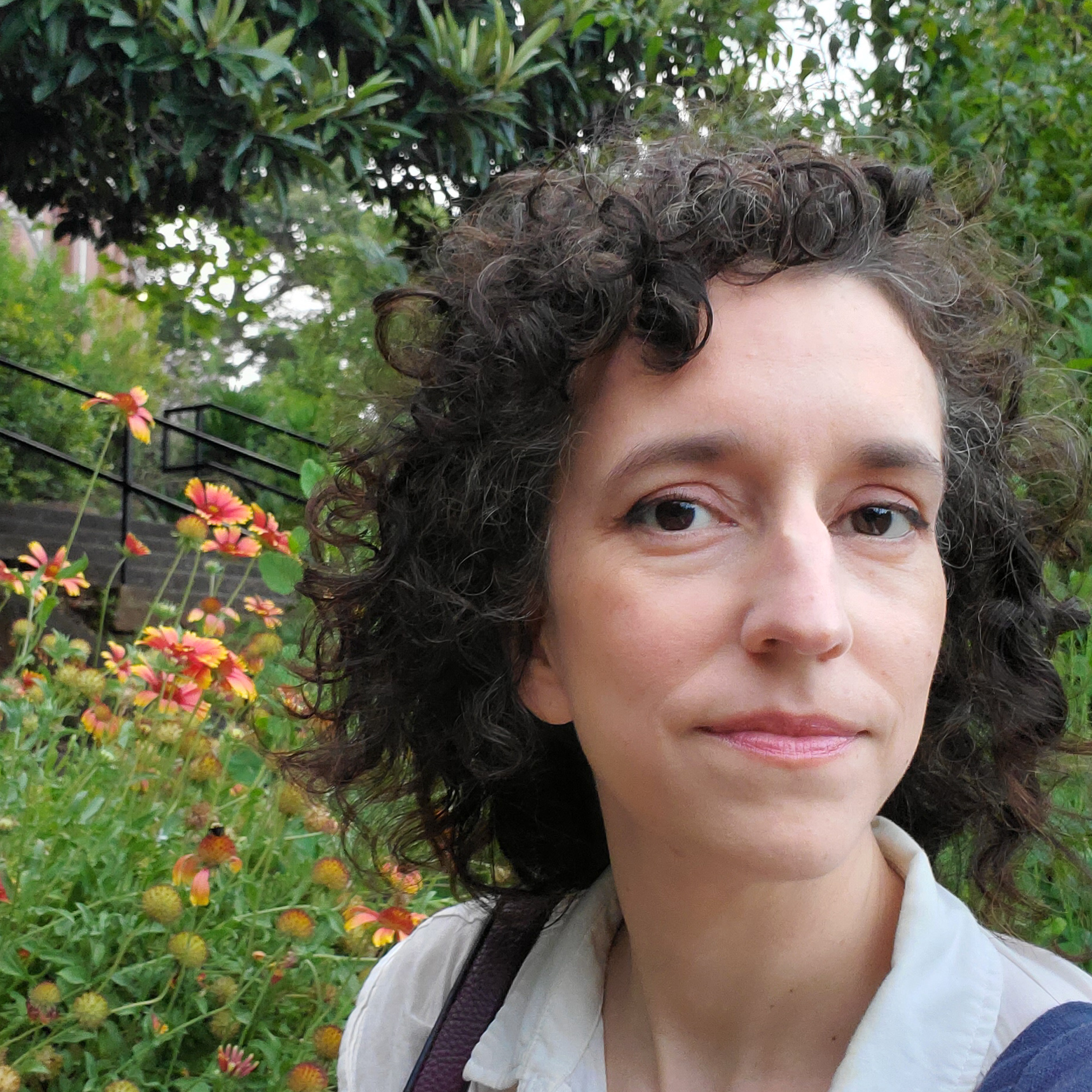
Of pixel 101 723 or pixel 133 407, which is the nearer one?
pixel 101 723

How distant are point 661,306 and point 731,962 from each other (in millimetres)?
669

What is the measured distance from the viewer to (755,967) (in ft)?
3.85

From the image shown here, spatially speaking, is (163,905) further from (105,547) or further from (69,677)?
(105,547)

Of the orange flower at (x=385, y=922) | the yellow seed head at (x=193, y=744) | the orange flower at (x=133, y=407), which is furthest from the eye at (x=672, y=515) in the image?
the orange flower at (x=133, y=407)

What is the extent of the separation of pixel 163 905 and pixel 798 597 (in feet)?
3.73

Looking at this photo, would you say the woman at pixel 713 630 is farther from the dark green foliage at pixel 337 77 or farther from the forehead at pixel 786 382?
the dark green foliage at pixel 337 77

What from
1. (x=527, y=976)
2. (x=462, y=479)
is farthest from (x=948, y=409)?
(x=527, y=976)

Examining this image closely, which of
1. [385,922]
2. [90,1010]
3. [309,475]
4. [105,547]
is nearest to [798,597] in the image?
[385,922]

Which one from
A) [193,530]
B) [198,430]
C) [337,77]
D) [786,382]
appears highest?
[198,430]

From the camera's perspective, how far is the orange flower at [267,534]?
88.1 inches

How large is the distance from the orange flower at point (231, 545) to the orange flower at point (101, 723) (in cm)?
36

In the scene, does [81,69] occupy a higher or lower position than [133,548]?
higher

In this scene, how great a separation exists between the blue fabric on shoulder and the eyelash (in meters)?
0.45

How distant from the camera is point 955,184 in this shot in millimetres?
1986
